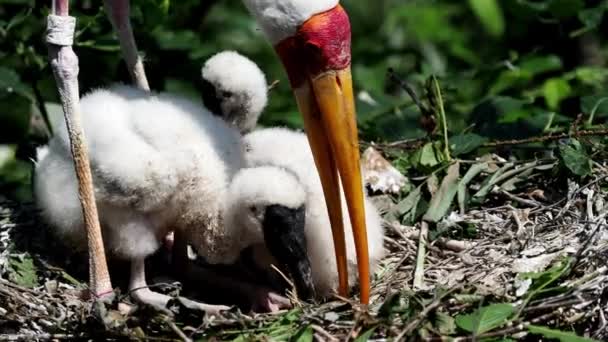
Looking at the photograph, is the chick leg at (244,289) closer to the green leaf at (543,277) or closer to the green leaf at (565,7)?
the green leaf at (543,277)

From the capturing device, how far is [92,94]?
5.00 m

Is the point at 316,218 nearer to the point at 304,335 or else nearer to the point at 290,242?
the point at 290,242

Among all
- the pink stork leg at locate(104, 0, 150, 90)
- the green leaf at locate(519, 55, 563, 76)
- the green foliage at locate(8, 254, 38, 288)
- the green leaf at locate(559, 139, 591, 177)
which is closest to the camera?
the green foliage at locate(8, 254, 38, 288)

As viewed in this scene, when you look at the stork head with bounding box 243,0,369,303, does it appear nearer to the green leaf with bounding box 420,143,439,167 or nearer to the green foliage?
the green leaf with bounding box 420,143,439,167

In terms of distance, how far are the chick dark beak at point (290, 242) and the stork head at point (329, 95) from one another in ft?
0.45

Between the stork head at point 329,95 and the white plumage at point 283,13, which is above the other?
the white plumage at point 283,13

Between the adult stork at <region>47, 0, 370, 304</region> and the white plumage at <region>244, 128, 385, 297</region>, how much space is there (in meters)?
0.13

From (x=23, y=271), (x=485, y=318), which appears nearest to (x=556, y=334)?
(x=485, y=318)

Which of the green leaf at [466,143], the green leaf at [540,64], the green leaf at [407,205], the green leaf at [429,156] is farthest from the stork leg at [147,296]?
the green leaf at [540,64]

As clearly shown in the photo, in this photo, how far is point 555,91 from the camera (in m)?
6.42

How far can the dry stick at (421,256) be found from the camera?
4.99 meters

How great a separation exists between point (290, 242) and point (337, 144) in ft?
1.31

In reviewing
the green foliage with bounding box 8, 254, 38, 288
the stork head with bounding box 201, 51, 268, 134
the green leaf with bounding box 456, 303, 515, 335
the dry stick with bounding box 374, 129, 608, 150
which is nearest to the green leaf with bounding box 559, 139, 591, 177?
the dry stick with bounding box 374, 129, 608, 150

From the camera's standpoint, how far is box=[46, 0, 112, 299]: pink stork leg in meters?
4.74
